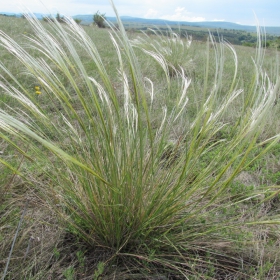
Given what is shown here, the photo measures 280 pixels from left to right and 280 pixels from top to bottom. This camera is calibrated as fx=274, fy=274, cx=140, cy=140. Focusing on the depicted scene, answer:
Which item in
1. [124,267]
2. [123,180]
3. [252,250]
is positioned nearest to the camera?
[123,180]

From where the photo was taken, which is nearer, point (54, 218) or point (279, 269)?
point (279, 269)

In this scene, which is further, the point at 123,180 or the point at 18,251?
the point at 18,251

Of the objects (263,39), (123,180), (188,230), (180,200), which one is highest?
(263,39)

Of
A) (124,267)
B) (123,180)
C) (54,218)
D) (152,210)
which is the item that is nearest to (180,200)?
(152,210)

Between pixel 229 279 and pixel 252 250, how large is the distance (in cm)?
18

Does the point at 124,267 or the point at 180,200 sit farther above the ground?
the point at 180,200

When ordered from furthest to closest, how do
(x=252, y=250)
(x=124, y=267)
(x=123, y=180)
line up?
(x=252, y=250) < (x=124, y=267) < (x=123, y=180)

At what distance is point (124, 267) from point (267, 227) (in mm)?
676

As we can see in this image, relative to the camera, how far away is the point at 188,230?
1.08 metres

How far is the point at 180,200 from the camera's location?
102 centimetres

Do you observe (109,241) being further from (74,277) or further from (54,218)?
(54,218)

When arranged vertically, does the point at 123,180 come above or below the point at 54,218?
above

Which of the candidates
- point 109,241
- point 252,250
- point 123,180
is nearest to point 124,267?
point 109,241

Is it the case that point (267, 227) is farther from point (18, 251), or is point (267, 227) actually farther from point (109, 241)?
point (18, 251)
